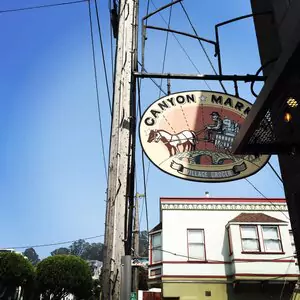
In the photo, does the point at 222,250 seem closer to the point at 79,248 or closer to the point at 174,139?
the point at 174,139

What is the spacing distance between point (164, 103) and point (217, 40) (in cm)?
158

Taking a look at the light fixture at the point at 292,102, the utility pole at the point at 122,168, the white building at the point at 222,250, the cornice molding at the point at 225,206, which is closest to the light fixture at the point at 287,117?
the light fixture at the point at 292,102

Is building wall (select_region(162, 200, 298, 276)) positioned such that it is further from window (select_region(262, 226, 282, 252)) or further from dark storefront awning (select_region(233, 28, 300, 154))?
dark storefront awning (select_region(233, 28, 300, 154))

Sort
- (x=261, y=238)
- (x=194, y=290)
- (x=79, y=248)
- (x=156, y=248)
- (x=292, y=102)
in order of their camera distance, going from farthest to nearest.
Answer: (x=79, y=248), (x=156, y=248), (x=261, y=238), (x=194, y=290), (x=292, y=102)

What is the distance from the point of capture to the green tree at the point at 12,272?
2897 cm

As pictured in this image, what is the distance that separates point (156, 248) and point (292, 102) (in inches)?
695

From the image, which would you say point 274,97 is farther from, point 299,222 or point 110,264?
point 110,264

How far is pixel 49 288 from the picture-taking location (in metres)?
34.8

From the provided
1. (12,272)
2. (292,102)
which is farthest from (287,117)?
(12,272)

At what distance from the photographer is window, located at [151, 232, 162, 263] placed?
2031 cm

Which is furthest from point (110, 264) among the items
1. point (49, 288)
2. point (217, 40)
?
point (49, 288)

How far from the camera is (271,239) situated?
63.3 ft

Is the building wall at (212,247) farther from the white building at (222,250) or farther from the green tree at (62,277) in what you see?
the green tree at (62,277)

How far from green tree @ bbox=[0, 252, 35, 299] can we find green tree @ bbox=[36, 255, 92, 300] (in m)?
2.83
